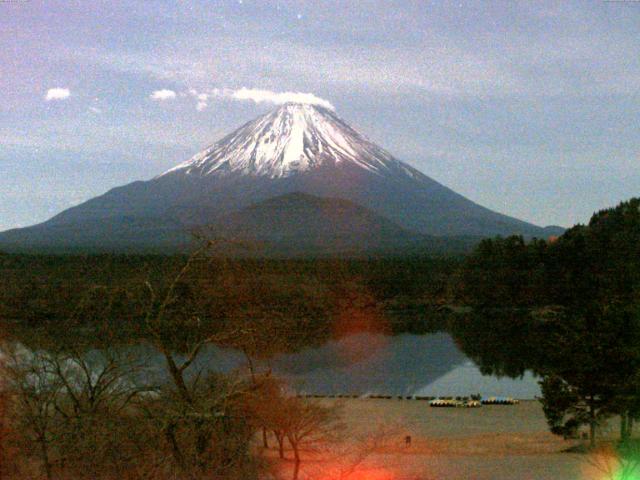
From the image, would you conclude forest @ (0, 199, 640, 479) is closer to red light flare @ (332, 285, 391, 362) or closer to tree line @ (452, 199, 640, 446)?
tree line @ (452, 199, 640, 446)

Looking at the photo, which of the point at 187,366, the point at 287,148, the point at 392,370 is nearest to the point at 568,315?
the point at 392,370

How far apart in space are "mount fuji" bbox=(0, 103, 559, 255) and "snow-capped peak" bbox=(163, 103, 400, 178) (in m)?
0.11

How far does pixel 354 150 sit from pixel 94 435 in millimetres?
69000

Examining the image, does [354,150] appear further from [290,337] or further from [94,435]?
[94,435]

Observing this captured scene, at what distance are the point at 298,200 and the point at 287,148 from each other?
15.9 metres

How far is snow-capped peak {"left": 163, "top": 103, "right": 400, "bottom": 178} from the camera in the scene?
221 ft

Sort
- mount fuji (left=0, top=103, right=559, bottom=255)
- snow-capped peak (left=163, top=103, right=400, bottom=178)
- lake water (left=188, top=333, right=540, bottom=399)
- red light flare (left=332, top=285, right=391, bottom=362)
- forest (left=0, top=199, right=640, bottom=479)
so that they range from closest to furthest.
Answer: forest (left=0, top=199, right=640, bottom=479) < lake water (left=188, top=333, right=540, bottom=399) < red light flare (left=332, top=285, right=391, bottom=362) < mount fuji (left=0, top=103, right=559, bottom=255) < snow-capped peak (left=163, top=103, right=400, bottom=178)

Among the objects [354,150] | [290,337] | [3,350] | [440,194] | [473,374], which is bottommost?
[473,374]

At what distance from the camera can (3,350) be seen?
473 cm

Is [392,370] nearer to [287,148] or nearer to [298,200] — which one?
[298,200]

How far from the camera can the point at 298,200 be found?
56.3 meters

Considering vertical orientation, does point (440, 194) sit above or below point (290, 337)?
above

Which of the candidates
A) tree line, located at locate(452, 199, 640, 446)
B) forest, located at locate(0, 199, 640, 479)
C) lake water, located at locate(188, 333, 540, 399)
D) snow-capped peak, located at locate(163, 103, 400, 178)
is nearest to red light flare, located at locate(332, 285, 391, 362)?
lake water, located at locate(188, 333, 540, 399)

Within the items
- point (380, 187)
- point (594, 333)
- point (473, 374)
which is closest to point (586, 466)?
point (594, 333)
